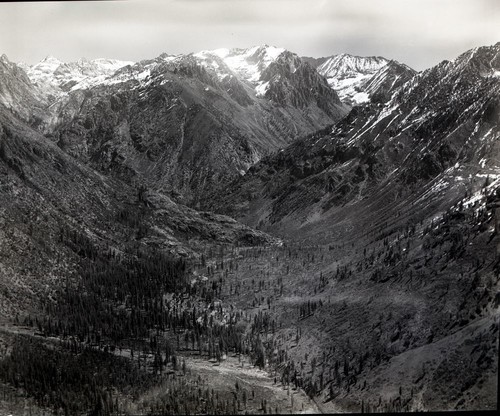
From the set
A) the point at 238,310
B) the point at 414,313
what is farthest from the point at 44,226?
the point at 414,313

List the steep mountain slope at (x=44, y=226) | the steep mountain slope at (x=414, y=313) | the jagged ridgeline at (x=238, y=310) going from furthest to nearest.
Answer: the steep mountain slope at (x=44, y=226), the jagged ridgeline at (x=238, y=310), the steep mountain slope at (x=414, y=313)

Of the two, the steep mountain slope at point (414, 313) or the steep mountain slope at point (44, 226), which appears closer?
the steep mountain slope at point (414, 313)

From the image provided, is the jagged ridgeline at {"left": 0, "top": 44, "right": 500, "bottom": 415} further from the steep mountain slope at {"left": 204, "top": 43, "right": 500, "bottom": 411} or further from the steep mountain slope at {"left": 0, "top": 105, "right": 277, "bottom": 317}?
the steep mountain slope at {"left": 0, "top": 105, "right": 277, "bottom": 317}

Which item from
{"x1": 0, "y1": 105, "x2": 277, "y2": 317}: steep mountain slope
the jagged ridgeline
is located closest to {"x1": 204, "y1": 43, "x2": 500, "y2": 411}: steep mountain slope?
the jagged ridgeline

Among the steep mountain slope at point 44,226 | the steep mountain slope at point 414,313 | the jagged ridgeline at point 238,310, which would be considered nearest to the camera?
the steep mountain slope at point 414,313

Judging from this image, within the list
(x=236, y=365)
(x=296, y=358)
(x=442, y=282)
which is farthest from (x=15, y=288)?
(x=442, y=282)

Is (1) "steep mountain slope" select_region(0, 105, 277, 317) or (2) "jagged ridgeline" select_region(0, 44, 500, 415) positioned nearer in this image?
(2) "jagged ridgeline" select_region(0, 44, 500, 415)

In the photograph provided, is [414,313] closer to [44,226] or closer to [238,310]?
[238,310]

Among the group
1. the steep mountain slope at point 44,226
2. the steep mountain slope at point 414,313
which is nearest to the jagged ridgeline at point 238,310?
the steep mountain slope at point 414,313

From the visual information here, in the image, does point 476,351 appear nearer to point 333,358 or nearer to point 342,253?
point 333,358

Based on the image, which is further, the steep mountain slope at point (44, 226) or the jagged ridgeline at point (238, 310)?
the steep mountain slope at point (44, 226)

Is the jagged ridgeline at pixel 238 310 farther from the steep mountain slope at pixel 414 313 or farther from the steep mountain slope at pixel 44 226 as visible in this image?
the steep mountain slope at pixel 44 226
